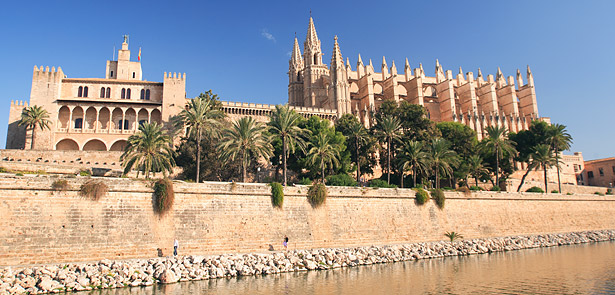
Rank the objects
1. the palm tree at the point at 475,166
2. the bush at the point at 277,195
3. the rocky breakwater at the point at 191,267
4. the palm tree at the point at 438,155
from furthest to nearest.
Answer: the palm tree at the point at 475,166
the palm tree at the point at 438,155
the bush at the point at 277,195
the rocky breakwater at the point at 191,267

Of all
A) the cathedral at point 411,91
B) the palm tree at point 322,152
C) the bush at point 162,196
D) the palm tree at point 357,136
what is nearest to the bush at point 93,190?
the bush at point 162,196

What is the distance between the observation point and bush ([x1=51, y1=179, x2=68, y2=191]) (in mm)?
20047

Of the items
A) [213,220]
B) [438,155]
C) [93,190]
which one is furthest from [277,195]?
[438,155]

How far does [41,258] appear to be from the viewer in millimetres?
18641

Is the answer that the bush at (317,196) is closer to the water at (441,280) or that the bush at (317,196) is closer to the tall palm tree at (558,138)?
the water at (441,280)

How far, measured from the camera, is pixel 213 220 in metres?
23.1

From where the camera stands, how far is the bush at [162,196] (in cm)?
2195

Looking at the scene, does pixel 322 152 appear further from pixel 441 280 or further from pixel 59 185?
pixel 59 185

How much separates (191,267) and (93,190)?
6073mm

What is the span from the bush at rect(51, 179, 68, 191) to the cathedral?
4418cm

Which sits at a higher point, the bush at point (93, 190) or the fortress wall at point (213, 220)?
the bush at point (93, 190)

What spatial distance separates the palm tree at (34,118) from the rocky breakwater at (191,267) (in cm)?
3318

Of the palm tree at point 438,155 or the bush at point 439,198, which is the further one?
the palm tree at point 438,155

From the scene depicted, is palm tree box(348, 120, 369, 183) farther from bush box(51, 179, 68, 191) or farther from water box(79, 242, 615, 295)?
bush box(51, 179, 68, 191)
